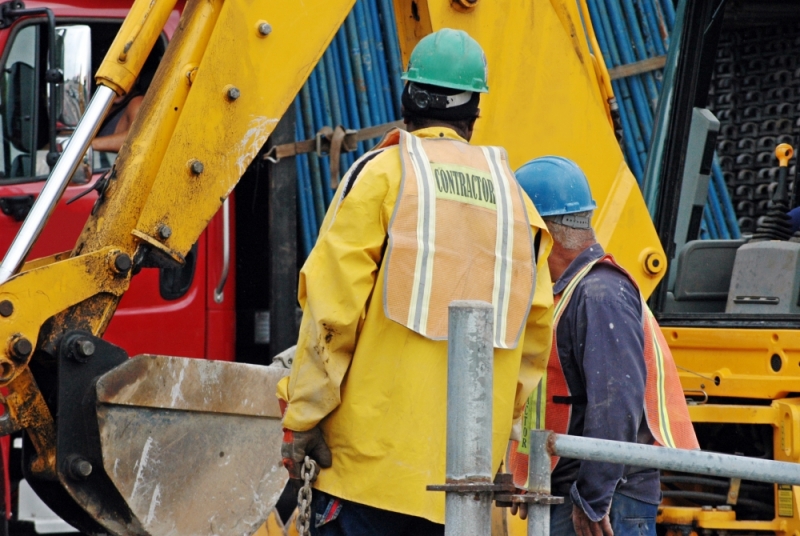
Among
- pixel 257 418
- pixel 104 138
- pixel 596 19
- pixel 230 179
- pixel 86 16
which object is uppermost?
pixel 596 19

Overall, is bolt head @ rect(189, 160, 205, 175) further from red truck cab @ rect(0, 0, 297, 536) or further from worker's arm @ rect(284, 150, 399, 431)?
worker's arm @ rect(284, 150, 399, 431)

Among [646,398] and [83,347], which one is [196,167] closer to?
[83,347]

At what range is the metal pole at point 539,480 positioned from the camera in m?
2.38

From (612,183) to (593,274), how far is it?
131 centimetres

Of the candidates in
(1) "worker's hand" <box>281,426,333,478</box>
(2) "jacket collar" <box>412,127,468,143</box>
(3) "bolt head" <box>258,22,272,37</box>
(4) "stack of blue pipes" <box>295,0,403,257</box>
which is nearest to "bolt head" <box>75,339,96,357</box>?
(1) "worker's hand" <box>281,426,333,478</box>

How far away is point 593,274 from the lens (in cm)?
323

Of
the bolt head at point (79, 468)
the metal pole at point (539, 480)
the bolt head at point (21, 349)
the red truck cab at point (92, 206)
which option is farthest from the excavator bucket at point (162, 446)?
the metal pole at point (539, 480)

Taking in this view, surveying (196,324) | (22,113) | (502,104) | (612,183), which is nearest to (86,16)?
(22,113)

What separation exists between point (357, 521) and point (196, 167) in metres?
1.42

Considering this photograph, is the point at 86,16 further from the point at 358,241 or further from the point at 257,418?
the point at 358,241

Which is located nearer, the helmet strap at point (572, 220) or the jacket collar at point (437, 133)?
the jacket collar at point (437, 133)

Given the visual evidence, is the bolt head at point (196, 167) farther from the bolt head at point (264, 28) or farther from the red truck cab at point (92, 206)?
the red truck cab at point (92, 206)

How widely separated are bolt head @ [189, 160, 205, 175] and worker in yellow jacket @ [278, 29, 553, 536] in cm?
101

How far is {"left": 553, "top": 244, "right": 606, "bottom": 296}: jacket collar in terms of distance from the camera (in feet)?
10.8
